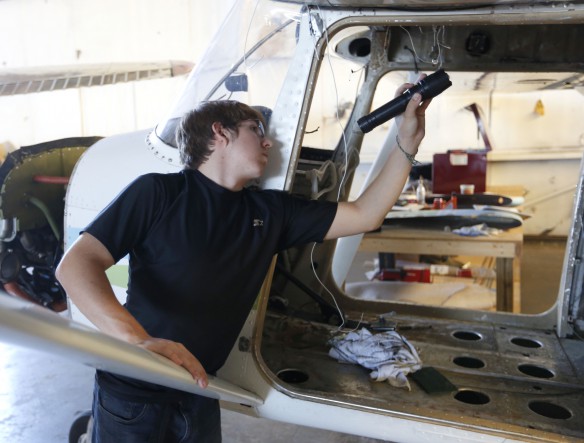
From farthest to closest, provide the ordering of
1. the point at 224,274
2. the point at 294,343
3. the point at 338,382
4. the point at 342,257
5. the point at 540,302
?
the point at 540,302 → the point at 342,257 → the point at 294,343 → the point at 338,382 → the point at 224,274

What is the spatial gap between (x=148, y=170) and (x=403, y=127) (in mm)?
1063

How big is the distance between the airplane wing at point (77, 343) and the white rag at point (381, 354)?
3.26 ft

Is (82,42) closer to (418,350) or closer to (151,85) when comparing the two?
(151,85)

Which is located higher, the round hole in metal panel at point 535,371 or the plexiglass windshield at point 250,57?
the plexiglass windshield at point 250,57

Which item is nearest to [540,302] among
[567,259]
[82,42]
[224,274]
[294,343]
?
[567,259]

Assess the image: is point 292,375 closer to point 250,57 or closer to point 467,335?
point 467,335

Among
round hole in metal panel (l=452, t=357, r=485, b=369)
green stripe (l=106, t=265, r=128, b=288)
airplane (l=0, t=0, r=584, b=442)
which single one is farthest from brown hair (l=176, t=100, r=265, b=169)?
round hole in metal panel (l=452, t=357, r=485, b=369)

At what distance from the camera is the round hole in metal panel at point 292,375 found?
2112 mm

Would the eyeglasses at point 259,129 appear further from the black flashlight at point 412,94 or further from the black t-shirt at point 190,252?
the black flashlight at point 412,94

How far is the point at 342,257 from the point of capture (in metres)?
3.76

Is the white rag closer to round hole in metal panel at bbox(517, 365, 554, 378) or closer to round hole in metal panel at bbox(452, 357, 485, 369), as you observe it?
round hole in metal panel at bbox(452, 357, 485, 369)

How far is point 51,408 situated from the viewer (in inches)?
127

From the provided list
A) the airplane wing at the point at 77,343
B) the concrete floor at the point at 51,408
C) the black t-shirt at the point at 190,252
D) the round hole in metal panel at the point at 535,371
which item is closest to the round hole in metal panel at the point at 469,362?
the round hole in metal panel at the point at 535,371

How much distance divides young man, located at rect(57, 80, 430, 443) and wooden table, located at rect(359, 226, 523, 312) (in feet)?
7.79
